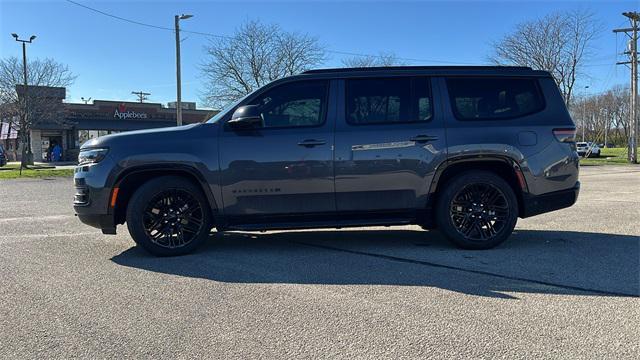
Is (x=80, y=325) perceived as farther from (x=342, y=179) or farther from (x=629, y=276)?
(x=629, y=276)

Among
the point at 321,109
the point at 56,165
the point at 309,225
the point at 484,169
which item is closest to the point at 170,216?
the point at 309,225

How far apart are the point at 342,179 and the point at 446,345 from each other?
2.72m

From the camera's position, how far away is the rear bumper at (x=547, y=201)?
6.04 meters

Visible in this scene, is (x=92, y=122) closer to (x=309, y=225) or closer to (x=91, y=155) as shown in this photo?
(x=91, y=155)

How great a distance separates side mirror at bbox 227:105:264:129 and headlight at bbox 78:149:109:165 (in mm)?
1438

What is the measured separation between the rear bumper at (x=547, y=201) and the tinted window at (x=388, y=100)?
1576mm

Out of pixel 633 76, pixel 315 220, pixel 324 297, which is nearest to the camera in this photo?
pixel 324 297

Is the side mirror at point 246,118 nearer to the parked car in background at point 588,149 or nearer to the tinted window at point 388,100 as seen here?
the tinted window at point 388,100

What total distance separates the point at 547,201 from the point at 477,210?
2.79ft

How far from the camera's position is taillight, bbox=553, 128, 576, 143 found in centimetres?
602

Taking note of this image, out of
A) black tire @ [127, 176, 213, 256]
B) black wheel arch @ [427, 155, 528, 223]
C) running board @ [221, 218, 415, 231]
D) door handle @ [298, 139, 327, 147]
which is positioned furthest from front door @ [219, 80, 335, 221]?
black wheel arch @ [427, 155, 528, 223]

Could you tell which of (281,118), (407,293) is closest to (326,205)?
(281,118)

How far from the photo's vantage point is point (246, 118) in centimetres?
556

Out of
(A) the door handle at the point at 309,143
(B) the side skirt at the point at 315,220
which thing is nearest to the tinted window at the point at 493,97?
(B) the side skirt at the point at 315,220
